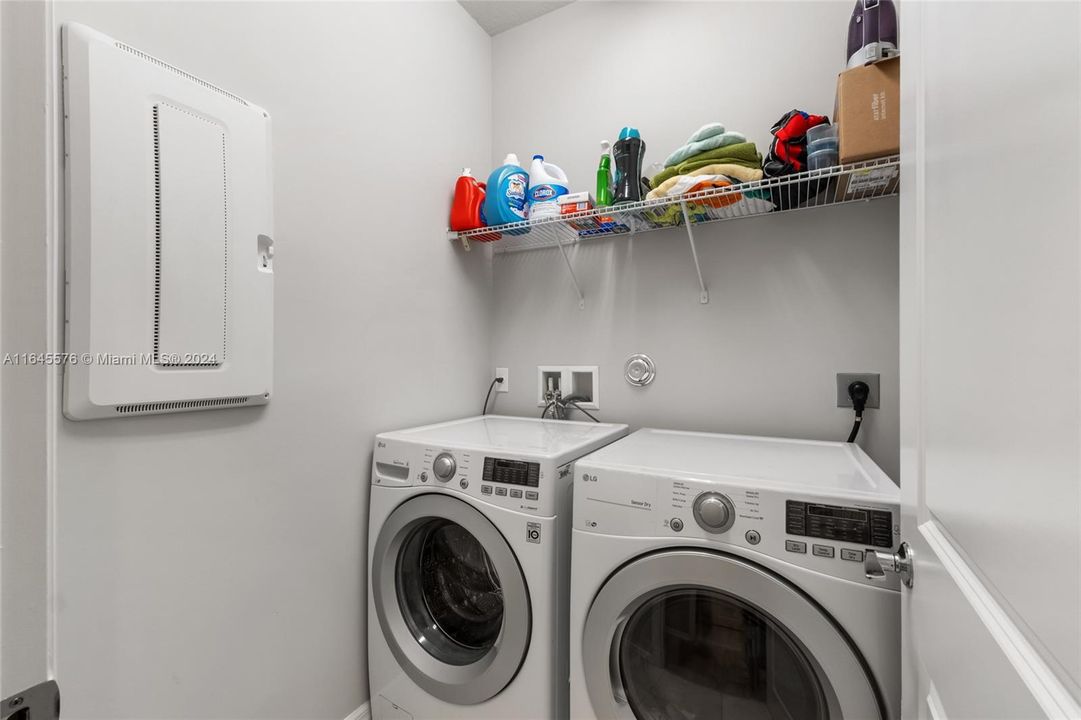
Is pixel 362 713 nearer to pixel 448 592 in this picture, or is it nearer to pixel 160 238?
pixel 448 592

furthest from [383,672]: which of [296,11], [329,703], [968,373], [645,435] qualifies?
[296,11]

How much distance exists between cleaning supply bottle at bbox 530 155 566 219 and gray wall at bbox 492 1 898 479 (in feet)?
0.63

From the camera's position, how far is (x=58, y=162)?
0.80 m

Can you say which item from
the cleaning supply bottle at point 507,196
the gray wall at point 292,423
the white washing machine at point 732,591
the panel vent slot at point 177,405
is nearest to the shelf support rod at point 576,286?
the cleaning supply bottle at point 507,196

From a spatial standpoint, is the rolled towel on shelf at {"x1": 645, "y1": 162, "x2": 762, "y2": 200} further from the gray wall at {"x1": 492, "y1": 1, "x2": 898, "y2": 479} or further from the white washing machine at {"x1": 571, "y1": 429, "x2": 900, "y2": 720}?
the white washing machine at {"x1": 571, "y1": 429, "x2": 900, "y2": 720}

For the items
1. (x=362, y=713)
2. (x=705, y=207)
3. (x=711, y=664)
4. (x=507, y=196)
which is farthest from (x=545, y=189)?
Result: (x=362, y=713)

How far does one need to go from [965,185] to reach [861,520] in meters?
0.63

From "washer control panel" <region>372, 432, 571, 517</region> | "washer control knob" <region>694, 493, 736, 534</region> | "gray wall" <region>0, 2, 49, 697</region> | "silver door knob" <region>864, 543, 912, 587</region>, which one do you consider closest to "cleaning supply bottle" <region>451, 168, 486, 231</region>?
"washer control panel" <region>372, 432, 571, 517</region>

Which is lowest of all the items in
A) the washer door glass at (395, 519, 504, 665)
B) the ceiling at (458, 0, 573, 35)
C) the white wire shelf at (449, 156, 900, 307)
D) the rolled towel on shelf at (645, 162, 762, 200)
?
the washer door glass at (395, 519, 504, 665)

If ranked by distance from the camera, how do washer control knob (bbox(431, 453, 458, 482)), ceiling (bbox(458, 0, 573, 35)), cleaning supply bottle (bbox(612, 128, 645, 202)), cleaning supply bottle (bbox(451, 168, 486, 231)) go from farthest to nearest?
ceiling (bbox(458, 0, 573, 35)) < cleaning supply bottle (bbox(451, 168, 486, 231)) < cleaning supply bottle (bbox(612, 128, 645, 202)) < washer control knob (bbox(431, 453, 458, 482))

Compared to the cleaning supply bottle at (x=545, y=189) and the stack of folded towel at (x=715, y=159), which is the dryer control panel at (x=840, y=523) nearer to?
the stack of folded towel at (x=715, y=159)

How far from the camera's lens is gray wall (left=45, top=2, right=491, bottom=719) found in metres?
0.89

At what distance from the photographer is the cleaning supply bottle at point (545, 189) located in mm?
1593

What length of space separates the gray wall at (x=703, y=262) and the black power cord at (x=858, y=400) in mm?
48
